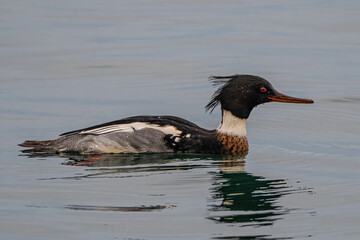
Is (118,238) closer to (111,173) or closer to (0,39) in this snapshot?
(111,173)

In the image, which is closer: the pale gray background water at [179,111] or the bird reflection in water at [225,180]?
the pale gray background water at [179,111]

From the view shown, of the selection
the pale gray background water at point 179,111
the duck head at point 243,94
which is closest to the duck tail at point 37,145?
the pale gray background water at point 179,111

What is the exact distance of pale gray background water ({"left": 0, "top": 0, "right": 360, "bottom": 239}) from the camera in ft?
37.2

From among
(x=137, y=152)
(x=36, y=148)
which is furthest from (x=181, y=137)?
(x=36, y=148)

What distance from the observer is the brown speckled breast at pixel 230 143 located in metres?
14.9

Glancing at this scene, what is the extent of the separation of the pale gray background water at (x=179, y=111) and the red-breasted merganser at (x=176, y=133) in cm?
27

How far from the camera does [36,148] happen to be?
14.7 m

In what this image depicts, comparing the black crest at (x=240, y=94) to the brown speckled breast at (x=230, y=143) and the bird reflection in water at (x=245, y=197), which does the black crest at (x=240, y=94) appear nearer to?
the brown speckled breast at (x=230, y=143)

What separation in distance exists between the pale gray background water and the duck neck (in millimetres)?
386

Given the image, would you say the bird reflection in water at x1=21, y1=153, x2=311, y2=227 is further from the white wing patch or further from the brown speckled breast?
the white wing patch

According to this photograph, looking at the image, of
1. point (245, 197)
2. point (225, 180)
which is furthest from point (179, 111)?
point (245, 197)

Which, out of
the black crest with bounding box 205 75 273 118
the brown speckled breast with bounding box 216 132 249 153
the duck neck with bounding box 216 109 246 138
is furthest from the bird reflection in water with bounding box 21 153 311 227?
the black crest with bounding box 205 75 273 118

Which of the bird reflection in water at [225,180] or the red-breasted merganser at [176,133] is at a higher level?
the red-breasted merganser at [176,133]

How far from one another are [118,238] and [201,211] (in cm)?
138
